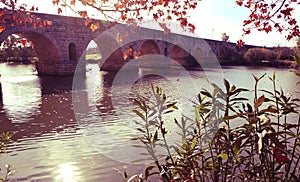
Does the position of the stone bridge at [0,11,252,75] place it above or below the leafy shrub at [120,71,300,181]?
above

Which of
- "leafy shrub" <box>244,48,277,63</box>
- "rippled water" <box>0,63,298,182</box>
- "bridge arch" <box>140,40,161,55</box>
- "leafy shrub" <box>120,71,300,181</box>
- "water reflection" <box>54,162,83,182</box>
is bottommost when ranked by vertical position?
"water reflection" <box>54,162,83,182</box>

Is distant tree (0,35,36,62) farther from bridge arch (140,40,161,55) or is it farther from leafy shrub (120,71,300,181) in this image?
leafy shrub (120,71,300,181)

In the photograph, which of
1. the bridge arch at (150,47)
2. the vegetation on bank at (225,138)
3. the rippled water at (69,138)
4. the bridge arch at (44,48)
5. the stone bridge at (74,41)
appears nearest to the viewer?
the vegetation on bank at (225,138)

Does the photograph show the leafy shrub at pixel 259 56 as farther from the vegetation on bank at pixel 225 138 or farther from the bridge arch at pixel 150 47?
the vegetation on bank at pixel 225 138

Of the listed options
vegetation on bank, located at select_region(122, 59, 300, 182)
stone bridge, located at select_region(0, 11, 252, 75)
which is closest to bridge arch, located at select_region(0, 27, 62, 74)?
stone bridge, located at select_region(0, 11, 252, 75)

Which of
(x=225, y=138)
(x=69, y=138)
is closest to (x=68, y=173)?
(x=69, y=138)

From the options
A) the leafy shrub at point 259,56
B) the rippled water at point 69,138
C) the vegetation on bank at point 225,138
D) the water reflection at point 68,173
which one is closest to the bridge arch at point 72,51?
the rippled water at point 69,138

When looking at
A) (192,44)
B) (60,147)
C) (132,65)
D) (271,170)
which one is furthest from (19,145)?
(192,44)

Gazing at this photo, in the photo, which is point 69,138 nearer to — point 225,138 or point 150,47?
point 225,138

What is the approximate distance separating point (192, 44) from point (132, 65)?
21902 mm

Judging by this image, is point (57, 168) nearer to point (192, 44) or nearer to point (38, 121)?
point (38, 121)

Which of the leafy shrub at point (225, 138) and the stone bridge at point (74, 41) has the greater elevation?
the stone bridge at point (74, 41)

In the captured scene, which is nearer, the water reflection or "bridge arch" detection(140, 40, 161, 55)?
the water reflection

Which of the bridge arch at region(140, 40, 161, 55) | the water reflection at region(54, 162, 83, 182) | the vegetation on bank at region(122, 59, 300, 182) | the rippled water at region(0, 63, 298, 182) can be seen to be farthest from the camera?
the bridge arch at region(140, 40, 161, 55)
